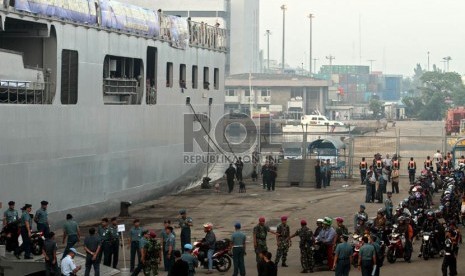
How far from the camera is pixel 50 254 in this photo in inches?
821

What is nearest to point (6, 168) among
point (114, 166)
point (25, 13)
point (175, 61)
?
point (25, 13)

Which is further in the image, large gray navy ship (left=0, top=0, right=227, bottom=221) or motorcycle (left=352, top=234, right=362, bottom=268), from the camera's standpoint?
large gray navy ship (left=0, top=0, right=227, bottom=221)

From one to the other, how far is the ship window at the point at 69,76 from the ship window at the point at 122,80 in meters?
3.34

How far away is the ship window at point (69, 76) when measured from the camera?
31734mm

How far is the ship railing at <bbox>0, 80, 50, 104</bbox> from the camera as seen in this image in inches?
1101

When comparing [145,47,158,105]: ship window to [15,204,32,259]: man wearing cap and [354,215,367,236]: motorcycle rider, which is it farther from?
[15,204,32,259]: man wearing cap

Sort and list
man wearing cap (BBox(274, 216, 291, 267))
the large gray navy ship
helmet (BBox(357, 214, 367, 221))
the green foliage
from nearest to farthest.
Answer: man wearing cap (BBox(274, 216, 291, 267)), helmet (BBox(357, 214, 367, 221)), the large gray navy ship, the green foliage

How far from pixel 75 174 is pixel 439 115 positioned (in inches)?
5023

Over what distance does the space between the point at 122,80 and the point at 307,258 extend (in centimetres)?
1608

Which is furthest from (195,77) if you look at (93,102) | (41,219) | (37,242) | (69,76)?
(37,242)

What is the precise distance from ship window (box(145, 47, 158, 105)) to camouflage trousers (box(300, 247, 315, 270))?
711 inches

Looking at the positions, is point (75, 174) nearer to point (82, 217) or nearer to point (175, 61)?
point (82, 217)

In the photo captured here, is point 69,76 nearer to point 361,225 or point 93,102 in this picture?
point 93,102

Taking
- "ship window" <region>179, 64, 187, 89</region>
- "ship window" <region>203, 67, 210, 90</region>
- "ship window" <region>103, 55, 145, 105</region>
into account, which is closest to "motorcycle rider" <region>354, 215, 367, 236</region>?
"ship window" <region>103, 55, 145, 105</region>
